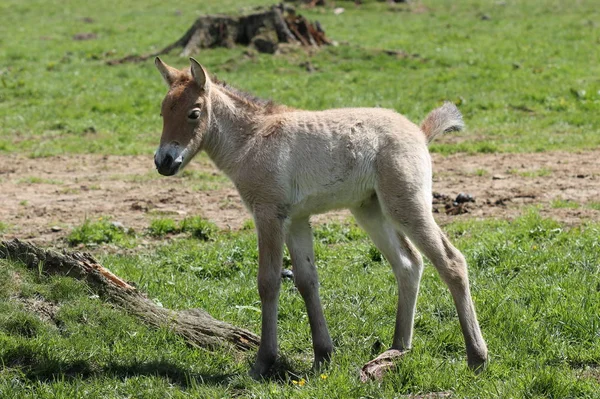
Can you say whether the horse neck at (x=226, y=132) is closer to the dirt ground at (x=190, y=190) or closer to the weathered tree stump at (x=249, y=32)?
the dirt ground at (x=190, y=190)

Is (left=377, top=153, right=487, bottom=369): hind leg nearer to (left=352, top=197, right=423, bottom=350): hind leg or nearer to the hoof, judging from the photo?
the hoof

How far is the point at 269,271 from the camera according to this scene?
19.7ft

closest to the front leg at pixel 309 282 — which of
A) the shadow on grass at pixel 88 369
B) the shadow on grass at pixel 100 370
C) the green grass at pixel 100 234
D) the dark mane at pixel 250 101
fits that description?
the shadow on grass at pixel 100 370

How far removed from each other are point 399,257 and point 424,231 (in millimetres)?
638

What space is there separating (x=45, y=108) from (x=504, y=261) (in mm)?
11985

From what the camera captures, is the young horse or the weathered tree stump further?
the weathered tree stump

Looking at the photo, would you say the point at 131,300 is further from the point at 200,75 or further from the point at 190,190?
the point at 190,190

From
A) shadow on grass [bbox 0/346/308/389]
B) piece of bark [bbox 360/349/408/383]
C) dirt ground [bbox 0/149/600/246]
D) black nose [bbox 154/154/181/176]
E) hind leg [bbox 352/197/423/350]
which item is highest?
black nose [bbox 154/154/181/176]

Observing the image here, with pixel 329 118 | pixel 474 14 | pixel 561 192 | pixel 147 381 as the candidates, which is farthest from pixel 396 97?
pixel 474 14

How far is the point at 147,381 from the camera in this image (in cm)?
559

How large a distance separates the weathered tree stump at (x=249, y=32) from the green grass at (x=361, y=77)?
25.0 inches

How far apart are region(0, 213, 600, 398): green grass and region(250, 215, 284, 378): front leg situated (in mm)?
264

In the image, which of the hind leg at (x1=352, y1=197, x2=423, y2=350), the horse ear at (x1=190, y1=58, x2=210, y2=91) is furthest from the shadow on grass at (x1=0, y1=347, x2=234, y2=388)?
the horse ear at (x1=190, y1=58, x2=210, y2=91)

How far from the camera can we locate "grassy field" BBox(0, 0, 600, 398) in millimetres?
5629
